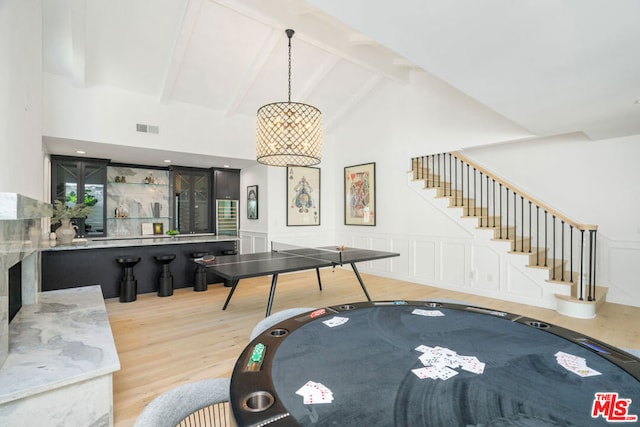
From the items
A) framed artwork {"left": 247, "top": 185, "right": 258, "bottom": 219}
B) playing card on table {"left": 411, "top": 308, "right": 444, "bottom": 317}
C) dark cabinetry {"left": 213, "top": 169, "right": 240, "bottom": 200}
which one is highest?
dark cabinetry {"left": 213, "top": 169, "right": 240, "bottom": 200}

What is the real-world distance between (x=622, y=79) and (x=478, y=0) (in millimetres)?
1844

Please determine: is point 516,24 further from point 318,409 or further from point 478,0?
point 318,409

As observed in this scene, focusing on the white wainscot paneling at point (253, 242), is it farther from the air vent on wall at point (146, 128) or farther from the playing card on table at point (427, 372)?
the playing card on table at point (427, 372)

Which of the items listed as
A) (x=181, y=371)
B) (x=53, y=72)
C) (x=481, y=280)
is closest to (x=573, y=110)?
(x=481, y=280)

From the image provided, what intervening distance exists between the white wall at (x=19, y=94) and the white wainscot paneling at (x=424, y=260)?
217 inches

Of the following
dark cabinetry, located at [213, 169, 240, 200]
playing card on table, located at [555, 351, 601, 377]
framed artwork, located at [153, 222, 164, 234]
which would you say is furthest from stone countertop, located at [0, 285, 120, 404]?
dark cabinetry, located at [213, 169, 240, 200]

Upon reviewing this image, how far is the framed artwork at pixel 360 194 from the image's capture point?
682 centimetres

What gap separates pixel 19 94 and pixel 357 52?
4.28 metres

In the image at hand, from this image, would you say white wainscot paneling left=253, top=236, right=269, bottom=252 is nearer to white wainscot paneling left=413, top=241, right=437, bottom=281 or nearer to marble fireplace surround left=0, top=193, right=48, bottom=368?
white wainscot paneling left=413, top=241, right=437, bottom=281

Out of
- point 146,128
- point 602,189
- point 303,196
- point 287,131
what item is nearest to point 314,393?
point 287,131

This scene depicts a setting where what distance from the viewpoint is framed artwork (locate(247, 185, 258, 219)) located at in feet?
23.3

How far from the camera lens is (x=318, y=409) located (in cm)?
92

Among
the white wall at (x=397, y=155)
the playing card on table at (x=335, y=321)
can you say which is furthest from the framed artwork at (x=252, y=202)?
the playing card on table at (x=335, y=321)

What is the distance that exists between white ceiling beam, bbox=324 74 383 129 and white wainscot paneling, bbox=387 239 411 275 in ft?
9.82
